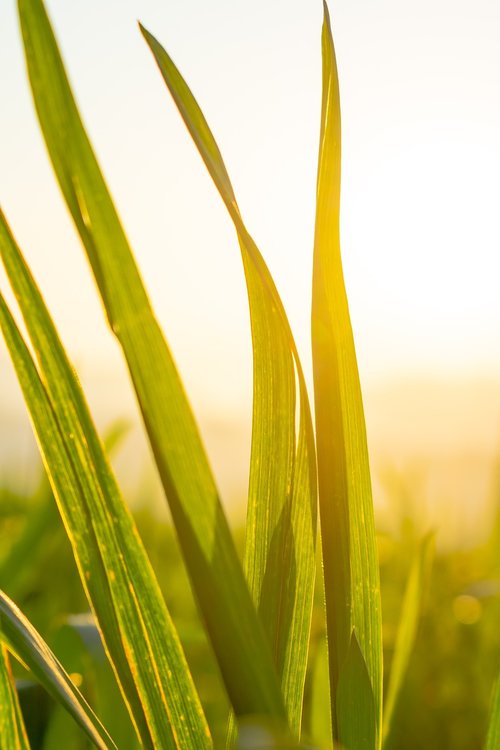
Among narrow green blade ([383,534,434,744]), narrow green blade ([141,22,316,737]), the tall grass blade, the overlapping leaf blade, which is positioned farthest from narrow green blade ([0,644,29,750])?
the tall grass blade

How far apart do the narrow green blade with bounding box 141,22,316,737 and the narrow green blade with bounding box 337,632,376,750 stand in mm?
21

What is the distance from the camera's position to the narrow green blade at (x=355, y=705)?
11.6 inches

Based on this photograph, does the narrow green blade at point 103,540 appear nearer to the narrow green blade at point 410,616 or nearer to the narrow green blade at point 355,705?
the narrow green blade at point 355,705

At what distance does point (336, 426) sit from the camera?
0.99 ft

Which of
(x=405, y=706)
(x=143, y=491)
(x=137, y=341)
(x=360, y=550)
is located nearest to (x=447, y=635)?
(x=405, y=706)

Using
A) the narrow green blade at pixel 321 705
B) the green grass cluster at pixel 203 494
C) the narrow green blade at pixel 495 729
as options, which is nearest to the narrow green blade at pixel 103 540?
the green grass cluster at pixel 203 494

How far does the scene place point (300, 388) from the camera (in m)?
0.28

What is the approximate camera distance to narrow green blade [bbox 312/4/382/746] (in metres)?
0.30

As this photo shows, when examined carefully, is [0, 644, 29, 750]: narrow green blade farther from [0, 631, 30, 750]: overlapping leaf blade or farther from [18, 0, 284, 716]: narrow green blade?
[18, 0, 284, 716]: narrow green blade

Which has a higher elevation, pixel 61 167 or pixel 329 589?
pixel 61 167

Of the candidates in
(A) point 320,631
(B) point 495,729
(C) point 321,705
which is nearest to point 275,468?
(B) point 495,729

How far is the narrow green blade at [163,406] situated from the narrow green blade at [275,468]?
5 cm

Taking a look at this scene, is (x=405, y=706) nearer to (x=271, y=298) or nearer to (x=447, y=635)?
(x=447, y=635)

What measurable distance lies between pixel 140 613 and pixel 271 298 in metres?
Result: 0.12
